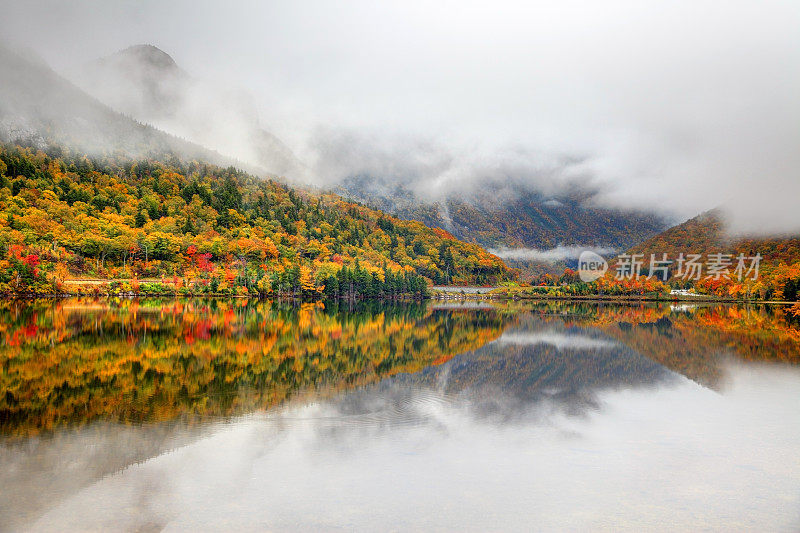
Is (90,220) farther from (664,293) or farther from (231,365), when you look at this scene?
(664,293)

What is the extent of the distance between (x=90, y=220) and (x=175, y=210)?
27955mm

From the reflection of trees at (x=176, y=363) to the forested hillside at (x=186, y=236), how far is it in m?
57.7

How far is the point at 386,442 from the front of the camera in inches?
463

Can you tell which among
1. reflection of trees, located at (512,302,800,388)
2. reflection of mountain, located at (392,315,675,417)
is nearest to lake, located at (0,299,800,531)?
reflection of mountain, located at (392,315,675,417)

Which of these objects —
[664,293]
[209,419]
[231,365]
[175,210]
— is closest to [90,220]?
[175,210]

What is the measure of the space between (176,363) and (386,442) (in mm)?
12066

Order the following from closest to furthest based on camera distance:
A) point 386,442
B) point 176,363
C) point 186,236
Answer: point 386,442
point 176,363
point 186,236

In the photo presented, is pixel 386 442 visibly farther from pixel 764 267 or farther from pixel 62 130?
pixel 62 130

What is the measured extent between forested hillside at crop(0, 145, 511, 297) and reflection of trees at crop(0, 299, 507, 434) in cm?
5775

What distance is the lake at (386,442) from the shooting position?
8328 millimetres

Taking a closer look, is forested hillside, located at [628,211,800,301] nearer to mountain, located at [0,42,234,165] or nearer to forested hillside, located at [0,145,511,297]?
forested hillside, located at [0,145,511,297]

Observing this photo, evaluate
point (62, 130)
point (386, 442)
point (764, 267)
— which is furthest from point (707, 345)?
point (62, 130)

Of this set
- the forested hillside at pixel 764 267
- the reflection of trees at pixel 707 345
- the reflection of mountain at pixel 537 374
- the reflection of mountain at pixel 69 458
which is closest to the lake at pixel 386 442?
the reflection of mountain at pixel 69 458

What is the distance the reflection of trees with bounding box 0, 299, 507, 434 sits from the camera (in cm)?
1397
